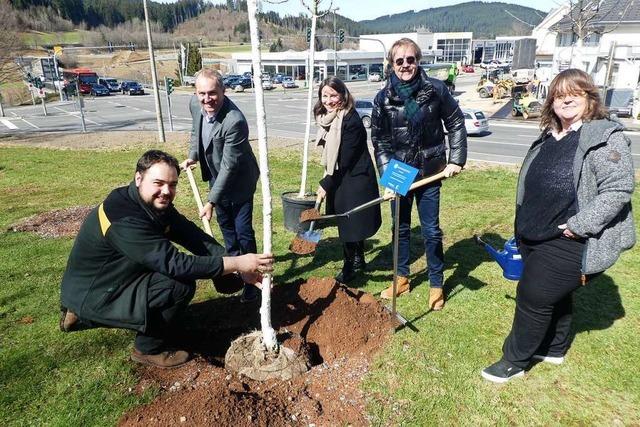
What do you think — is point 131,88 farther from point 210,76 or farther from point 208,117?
point 210,76

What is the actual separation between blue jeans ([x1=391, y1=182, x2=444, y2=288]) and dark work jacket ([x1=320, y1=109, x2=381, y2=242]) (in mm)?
273

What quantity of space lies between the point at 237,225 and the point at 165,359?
1.33 meters

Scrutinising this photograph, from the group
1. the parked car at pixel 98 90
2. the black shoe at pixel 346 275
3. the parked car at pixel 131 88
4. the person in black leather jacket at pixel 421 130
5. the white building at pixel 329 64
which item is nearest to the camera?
the person in black leather jacket at pixel 421 130

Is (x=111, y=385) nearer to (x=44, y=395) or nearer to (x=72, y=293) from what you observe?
(x=44, y=395)

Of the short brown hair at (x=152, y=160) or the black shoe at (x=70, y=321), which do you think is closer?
the short brown hair at (x=152, y=160)

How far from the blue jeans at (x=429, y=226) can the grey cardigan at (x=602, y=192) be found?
1.35 meters

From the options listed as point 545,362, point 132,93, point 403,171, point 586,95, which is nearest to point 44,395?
point 403,171

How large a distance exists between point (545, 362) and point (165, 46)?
119503 millimetres

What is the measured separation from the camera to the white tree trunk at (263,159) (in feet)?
7.61

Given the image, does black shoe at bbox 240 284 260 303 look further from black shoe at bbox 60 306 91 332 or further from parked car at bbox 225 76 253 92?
parked car at bbox 225 76 253 92

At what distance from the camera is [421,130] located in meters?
3.57

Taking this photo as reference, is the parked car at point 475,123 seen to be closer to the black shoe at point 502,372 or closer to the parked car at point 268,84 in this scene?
the black shoe at point 502,372

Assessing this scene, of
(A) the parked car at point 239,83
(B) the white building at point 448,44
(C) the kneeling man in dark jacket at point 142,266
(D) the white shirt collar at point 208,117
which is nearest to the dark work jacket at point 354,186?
(D) the white shirt collar at point 208,117

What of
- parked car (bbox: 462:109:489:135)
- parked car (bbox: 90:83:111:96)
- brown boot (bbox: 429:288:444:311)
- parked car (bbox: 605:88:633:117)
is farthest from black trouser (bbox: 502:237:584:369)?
parked car (bbox: 90:83:111:96)
